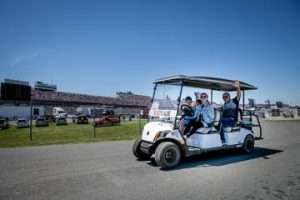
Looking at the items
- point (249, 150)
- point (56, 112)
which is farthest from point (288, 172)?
point (56, 112)

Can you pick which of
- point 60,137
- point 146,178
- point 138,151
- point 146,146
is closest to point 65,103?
point 60,137

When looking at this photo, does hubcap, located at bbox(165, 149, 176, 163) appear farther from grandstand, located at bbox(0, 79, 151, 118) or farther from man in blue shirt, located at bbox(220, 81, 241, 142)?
grandstand, located at bbox(0, 79, 151, 118)

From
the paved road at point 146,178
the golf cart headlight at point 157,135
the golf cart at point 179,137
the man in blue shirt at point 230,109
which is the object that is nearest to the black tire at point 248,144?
the golf cart at point 179,137

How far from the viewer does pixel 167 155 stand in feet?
17.3

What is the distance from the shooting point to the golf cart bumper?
18.0 feet

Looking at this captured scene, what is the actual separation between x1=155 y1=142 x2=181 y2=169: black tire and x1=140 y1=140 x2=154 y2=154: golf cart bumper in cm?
31

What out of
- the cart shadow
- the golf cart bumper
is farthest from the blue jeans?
the golf cart bumper

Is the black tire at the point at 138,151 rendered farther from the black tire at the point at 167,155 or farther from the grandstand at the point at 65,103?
the grandstand at the point at 65,103

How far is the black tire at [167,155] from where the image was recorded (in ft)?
16.8

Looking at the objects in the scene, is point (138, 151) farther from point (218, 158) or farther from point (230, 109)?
point (230, 109)

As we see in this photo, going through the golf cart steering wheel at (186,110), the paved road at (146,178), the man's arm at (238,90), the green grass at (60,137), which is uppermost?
the man's arm at (238,90)

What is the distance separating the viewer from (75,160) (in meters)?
6.32

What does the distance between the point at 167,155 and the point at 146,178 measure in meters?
0.92

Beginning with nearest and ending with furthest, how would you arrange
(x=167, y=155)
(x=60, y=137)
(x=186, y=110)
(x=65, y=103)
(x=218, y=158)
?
(x=167, y=155) → (x=186, y=110) → (x=218, y=158) → (x=60, y=137) → (x=65, y=103)
